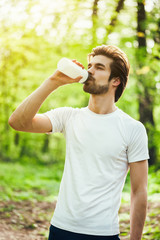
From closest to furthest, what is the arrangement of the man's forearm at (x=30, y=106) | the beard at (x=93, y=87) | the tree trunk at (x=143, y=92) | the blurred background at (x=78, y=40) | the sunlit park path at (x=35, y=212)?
the man's forearm at (x=30, y=106) → the beard at (x=93, y=87) → the sunlit park path at (x=35, y=212) → the tree trunk at (x=143, y=92) → the blurred background at (x=78, y=40)

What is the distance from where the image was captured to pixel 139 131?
7.99 ft

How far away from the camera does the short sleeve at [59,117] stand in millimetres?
2545

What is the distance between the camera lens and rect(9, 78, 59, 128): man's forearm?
2334 millimetres

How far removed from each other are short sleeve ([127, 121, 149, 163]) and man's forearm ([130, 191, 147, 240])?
281mm

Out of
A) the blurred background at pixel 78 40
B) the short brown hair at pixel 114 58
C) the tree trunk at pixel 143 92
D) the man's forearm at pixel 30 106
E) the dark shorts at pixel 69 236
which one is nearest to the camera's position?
the dark shorts at pixel 69 236

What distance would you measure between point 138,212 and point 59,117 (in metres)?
0.99

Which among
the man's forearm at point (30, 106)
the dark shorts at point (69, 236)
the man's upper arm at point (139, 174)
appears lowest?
the dark shorts at point (69, 236)

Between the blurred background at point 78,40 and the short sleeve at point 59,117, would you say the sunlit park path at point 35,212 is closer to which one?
the blurred background at point 78,40

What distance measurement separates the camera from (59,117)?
2.57 m

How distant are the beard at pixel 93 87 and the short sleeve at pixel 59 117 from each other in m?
0.24

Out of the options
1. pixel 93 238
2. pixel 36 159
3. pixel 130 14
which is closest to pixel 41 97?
pixel 93 238

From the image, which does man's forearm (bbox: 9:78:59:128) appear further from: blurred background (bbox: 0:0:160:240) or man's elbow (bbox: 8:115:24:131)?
blurred background (bbox: 0:0:160:240)

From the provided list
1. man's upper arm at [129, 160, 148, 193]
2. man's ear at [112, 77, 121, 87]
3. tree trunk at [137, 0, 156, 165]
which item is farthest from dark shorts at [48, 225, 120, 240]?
tree trunk at [137, 0, 156, 165]

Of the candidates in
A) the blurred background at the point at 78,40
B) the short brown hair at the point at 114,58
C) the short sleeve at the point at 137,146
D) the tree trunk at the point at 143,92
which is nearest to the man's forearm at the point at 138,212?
the short sleeve at the point at 137,146
